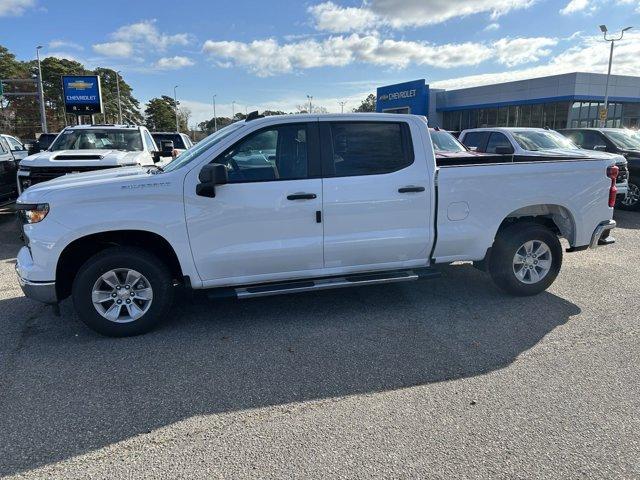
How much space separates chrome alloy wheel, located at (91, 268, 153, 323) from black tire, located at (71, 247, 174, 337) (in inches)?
1.2

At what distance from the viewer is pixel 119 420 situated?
315 centimetres

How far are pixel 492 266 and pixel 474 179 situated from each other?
1.06 m

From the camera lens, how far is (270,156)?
456 cm

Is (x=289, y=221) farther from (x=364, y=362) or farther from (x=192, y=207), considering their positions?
(x=364, y=362)

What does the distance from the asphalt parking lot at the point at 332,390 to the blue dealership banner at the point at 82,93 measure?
25733 millimetres

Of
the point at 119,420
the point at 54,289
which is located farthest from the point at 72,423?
the point at 54,289

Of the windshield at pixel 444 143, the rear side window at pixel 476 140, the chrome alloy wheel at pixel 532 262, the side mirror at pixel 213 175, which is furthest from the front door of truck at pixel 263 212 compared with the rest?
the rear side window at pixel 476 140

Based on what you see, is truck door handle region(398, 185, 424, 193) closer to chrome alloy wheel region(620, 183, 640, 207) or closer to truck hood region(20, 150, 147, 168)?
truck hood region(20, 150, 147, 168)

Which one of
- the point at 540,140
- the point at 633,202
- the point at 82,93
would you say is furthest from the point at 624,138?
the point at 82,93

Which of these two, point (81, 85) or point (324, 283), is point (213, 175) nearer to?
point (324, 283)

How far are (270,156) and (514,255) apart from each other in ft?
9.34

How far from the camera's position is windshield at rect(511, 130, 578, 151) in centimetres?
1120

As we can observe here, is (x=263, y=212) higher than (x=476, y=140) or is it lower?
lower

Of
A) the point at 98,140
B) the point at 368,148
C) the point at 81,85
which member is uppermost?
the point at 81,85
